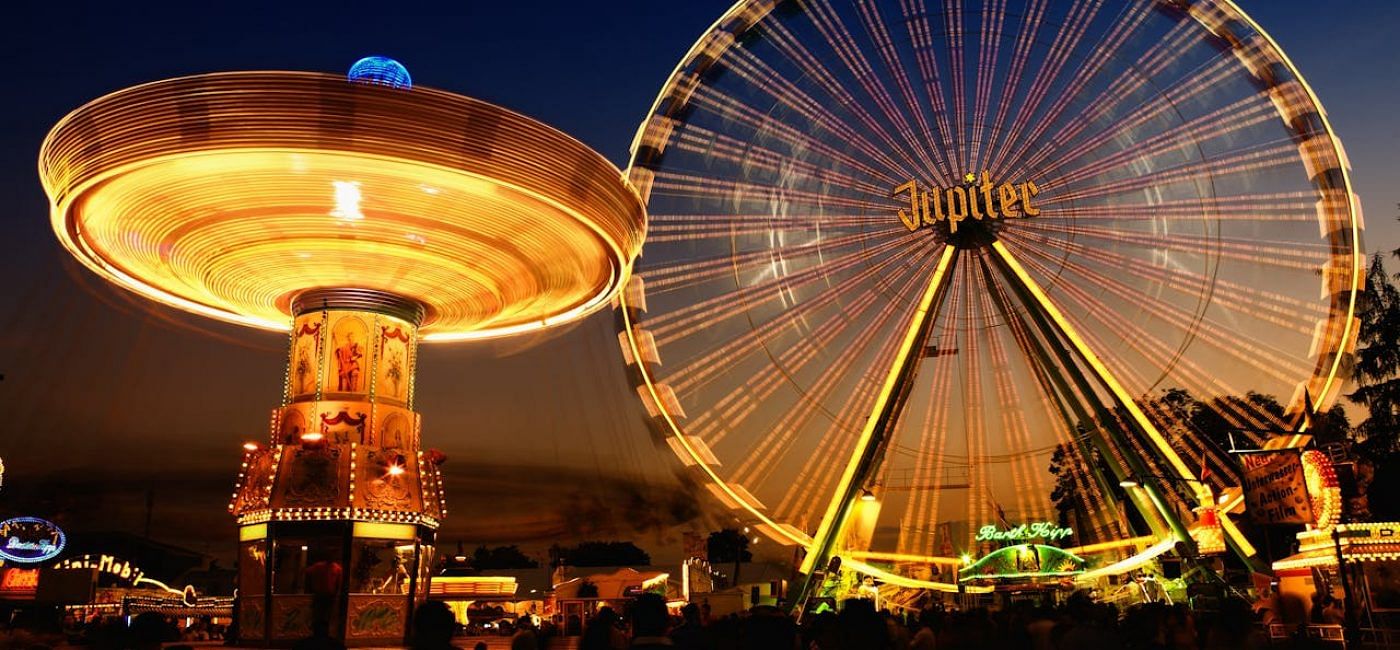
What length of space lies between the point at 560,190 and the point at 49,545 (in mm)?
27804

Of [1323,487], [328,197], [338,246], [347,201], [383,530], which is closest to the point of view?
[1323,487]

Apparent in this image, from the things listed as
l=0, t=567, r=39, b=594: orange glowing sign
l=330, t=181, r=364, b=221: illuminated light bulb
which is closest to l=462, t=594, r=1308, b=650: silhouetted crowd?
l=330, t=181, r=364, b=221: illuminated light bulb

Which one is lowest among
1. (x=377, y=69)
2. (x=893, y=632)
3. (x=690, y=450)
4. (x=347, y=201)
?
(x=893, y=632)

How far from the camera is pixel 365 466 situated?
16.9 m

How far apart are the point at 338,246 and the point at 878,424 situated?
997cm

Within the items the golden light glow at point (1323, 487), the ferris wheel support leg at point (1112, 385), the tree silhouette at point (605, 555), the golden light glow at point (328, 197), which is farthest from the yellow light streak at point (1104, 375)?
the tree silhouette at point (605, 555)

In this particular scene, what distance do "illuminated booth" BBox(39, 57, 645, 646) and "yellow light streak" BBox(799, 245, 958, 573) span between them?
5.40m

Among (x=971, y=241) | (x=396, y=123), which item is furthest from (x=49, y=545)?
(x=971, y=241)

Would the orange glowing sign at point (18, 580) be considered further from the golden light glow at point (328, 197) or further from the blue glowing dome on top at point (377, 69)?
the blue glowing dome on top at point (377, 69)

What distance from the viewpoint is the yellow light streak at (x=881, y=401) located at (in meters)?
20.2

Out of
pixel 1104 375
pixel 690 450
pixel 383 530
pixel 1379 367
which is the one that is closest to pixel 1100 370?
pixel 1104 375

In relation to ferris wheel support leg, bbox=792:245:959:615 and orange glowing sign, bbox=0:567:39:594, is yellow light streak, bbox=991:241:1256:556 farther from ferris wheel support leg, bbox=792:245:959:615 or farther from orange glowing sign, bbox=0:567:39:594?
orange glowing sign, bbox=0:567:39:594

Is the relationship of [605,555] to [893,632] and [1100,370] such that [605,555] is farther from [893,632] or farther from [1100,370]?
[893,632]

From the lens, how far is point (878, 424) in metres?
20.3
